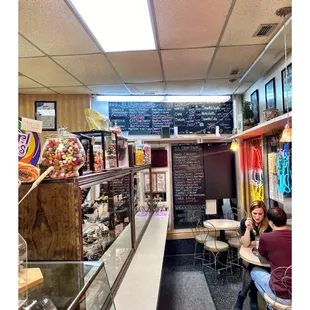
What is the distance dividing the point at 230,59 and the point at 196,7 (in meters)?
1.29

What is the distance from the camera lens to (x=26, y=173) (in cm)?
96

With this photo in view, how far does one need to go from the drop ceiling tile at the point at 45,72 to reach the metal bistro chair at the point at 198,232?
335cm

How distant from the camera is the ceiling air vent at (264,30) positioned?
7.93ft

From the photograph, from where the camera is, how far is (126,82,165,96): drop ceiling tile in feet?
13.8

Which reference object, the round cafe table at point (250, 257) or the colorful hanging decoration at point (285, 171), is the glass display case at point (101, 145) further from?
the colorful hanging decoration at point (285, 171)

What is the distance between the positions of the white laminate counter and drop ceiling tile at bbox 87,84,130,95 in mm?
2474

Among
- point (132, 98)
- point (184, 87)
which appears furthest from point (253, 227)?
point (132, 98)

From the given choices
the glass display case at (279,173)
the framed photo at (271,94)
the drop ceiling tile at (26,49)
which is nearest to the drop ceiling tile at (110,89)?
the drop ceiling tile at (26,49)

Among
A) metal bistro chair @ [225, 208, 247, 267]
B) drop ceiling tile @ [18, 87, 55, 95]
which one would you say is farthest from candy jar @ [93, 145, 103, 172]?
metal bistro chair @ [225, 208, 247, 267]

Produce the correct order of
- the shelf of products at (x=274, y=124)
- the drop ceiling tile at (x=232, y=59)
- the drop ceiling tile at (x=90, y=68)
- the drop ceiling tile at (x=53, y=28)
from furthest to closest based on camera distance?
1. the drop ceiling tile at (x=90, y=68)
2. the drop ceiling tile at (x=232, y=59)
3. the shelf of products at (x=274, y=124)
4. the drop ceiling tile at (x=53, y=28)

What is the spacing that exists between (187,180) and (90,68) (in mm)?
2865
